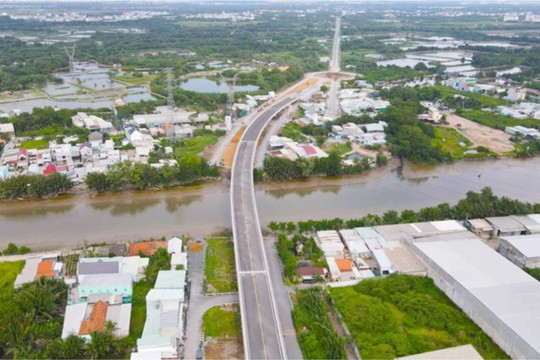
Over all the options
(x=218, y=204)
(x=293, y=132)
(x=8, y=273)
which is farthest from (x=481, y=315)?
(x=293, y=132)

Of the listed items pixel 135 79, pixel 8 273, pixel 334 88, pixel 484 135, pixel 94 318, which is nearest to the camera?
pixel 94 318

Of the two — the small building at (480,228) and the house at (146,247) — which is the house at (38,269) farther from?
the small building at (480,228)

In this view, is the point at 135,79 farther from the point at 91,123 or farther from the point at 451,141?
the point at 451,141

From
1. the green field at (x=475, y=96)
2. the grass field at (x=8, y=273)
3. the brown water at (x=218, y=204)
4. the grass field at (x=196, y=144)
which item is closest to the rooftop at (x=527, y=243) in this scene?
the brown water at (x=218, y=204)

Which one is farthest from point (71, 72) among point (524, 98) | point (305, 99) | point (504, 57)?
point (504, 57)

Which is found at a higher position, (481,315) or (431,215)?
(431,215)

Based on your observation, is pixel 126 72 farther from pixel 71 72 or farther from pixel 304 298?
pixel 304 298
